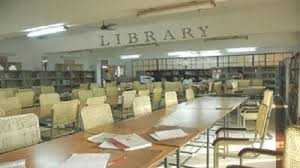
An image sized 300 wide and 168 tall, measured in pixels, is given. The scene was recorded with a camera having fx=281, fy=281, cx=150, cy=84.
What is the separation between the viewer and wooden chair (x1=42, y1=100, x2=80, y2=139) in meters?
3.56

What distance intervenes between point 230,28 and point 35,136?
5.18 meters

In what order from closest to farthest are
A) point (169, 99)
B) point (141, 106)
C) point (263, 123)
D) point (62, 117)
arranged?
point (263, 123) → point (141, 106) → point (62, 117) → point (169, 99)

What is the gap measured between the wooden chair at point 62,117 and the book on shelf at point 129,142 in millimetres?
1832

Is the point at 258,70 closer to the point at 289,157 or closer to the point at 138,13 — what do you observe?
the point at 138,13

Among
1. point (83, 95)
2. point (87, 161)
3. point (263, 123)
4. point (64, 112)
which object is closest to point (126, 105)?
point (83, 95)

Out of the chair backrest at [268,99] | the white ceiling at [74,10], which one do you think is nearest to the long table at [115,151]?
the chair backrest at [268,99]

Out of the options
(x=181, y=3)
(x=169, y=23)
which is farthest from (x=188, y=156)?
(x=169, y=23)

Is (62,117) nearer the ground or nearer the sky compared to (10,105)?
nearer the ground

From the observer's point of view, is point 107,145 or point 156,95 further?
point 156,95

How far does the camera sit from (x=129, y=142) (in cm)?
188

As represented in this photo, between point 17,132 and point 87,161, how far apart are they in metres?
0.90

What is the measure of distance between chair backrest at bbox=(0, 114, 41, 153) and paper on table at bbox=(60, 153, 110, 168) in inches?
28.3

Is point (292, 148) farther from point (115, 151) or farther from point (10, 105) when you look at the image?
point (10, 105)

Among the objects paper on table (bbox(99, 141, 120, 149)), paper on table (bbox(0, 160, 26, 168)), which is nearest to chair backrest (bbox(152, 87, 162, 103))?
paper on table (bbox(99, 141, 120, 149))
